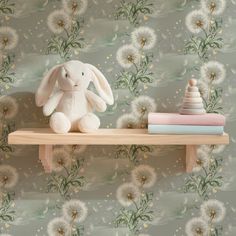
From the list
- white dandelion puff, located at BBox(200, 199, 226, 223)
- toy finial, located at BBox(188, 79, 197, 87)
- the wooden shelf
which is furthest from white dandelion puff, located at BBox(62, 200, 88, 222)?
toy finial, located at BBox(188, 79, 197, 87)

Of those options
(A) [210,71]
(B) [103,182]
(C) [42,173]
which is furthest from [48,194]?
(A) [210,71]

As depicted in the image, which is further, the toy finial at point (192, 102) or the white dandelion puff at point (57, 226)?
the white dandelion puff at point (57, 226)

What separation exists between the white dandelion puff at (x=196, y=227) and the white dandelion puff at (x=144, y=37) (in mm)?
579

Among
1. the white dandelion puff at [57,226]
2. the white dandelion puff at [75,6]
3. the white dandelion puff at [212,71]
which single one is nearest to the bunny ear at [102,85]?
the white dandelion puff at [75,6]

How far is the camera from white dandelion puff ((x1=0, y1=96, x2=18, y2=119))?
4.91 feet

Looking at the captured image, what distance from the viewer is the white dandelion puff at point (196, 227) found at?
4.99ft

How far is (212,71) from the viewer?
1.50m

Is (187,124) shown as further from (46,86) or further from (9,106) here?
(9,106)

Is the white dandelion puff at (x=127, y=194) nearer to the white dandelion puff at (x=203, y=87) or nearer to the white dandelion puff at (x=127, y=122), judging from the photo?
the white dandelion puff at (x=127, y=122)

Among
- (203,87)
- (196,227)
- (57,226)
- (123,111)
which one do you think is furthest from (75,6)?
(196,227)

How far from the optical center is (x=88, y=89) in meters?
1.49

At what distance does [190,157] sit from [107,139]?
300 millimetres

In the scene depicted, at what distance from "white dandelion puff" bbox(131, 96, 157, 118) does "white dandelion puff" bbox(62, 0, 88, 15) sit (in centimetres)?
33

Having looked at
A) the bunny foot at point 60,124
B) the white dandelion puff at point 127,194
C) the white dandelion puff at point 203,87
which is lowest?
the white dandelion puff at point 127,194
